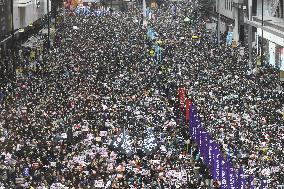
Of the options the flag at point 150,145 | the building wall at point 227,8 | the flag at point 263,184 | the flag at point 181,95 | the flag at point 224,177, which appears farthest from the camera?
the building wall at point 227,8

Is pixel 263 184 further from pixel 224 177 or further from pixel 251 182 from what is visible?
pixel 224 177

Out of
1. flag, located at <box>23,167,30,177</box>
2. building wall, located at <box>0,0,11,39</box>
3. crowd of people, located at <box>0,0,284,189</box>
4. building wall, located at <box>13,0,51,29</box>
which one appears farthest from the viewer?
building wall, located at <box>13,0,51,29</box>

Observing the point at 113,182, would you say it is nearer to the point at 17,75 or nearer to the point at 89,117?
the point at 89,117

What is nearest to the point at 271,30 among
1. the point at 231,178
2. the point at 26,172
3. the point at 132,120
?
the point at 132,120

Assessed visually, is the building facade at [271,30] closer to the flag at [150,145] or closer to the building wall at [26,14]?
the building wall at [26,14]

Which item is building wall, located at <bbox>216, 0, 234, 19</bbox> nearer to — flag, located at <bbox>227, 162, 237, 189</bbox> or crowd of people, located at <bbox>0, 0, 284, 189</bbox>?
crowd of people, located at <bbox>0, 0, 284, 189</bbox>

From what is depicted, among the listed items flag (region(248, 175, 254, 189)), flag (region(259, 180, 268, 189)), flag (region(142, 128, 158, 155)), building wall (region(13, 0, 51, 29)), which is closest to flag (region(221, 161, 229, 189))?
flag (region(248, 175, 254, 189))

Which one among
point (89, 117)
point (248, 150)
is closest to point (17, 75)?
point (89, 117)

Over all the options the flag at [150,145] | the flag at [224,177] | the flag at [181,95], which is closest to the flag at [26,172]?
the flag at [150,145]
